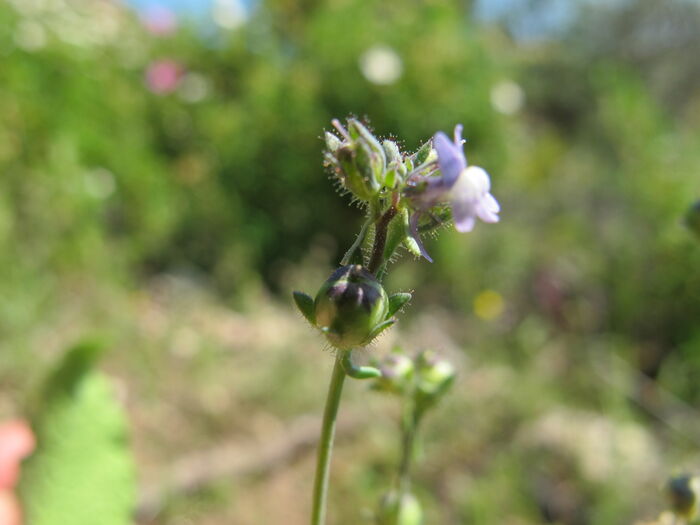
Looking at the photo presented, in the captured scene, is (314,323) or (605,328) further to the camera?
(605,328)

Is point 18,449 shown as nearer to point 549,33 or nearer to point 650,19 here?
point 650,19

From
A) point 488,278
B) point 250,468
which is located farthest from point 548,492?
point 488,278

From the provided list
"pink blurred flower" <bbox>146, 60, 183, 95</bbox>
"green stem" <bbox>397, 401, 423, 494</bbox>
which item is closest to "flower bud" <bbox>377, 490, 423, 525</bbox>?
"green stem" <bbox>397, 401, 423, 494</bbox>

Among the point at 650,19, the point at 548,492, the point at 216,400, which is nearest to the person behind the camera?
the point at 548,492

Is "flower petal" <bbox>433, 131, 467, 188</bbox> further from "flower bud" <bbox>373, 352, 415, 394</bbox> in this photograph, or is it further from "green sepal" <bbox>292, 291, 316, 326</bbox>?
"flower bud" <bbox>373, 352, 415, 394</bbox>

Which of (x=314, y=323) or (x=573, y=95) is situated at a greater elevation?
(x=573, y=95)

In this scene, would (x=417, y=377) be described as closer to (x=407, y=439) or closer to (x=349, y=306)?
(x=407, y=439)

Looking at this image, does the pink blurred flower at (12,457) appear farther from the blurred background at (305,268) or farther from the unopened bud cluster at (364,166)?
the unopened bud cluster at (364,166)

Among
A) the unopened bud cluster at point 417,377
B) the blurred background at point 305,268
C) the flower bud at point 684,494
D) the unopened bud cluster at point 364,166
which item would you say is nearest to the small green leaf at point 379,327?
the unopened bud cluster at point 364,166
